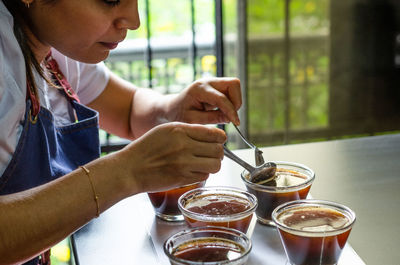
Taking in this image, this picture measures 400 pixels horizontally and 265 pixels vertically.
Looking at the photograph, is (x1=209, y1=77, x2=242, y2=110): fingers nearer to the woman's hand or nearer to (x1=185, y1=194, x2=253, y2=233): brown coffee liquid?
the woman's hand

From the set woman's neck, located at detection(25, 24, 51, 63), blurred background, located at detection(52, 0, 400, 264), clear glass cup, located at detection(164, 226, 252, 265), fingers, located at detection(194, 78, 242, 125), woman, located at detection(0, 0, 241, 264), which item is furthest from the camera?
blurred background, located at detection(52, 0, 400, 264)

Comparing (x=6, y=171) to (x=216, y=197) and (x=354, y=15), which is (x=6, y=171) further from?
(x=354, y=15)

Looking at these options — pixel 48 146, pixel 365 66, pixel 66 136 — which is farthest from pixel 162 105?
pixel 365 66

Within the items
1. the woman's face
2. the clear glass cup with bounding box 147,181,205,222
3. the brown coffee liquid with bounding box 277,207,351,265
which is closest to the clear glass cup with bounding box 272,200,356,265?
the brown coffee liquid with bounding box 277,207,351,265

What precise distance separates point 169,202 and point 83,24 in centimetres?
46

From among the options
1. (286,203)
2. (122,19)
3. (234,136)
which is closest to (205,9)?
(234,136)

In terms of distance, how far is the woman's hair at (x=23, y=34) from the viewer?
4.14 ft

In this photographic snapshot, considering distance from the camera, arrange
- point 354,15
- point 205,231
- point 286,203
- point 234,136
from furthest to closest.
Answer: point 234,136 → point 354,15 → point 286,203 → point 205,231

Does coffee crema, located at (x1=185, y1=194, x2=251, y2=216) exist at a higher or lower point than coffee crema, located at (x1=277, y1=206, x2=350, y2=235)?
lower

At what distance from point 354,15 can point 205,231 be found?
96.8 inches

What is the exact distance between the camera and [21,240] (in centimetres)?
100

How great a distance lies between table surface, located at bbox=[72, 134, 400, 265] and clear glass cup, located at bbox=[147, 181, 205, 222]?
0.02m

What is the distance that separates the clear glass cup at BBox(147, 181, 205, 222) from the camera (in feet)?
3.98

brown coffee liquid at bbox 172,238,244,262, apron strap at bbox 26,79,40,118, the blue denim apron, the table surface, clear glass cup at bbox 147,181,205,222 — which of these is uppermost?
apron strap at bbox 26,79,40,118
